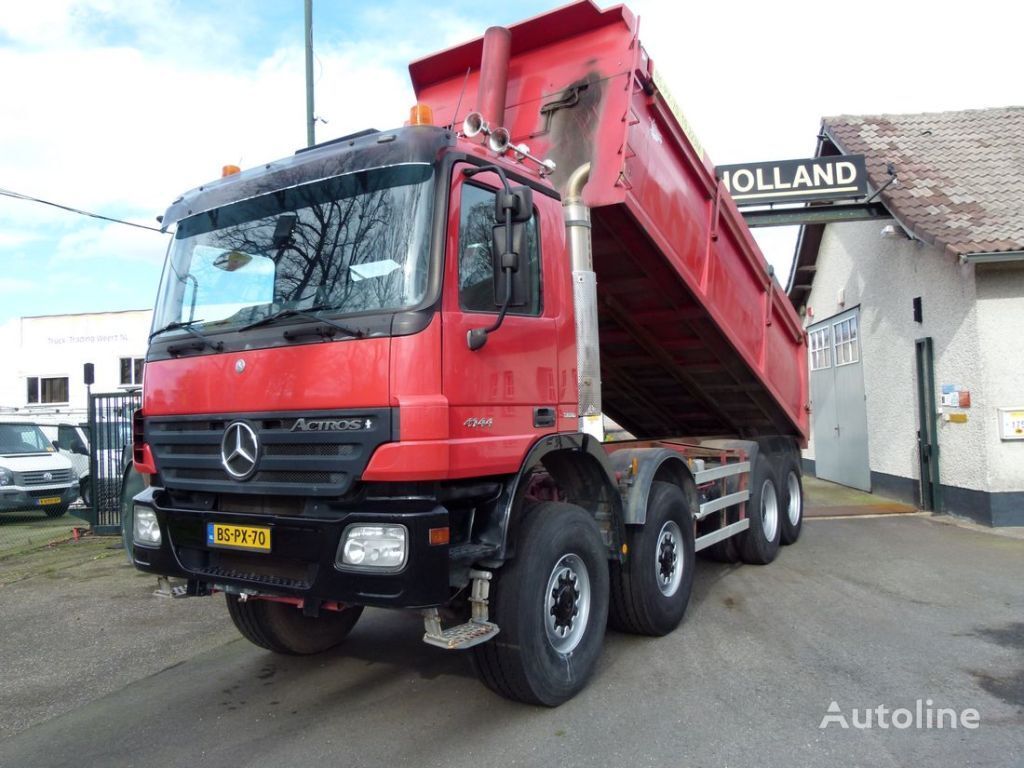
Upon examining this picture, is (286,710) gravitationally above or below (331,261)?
below

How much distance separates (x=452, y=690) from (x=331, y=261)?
250 cm

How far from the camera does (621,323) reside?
6312 millimetres

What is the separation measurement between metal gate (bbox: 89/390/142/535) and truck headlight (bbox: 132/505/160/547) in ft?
18.6

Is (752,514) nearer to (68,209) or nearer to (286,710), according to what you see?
(286,710)

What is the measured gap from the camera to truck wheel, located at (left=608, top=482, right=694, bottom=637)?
4902 millimetres

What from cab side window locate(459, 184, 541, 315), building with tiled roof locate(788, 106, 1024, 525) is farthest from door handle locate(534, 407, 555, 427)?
building with tiled roof locate(788, 106, 1024, 525)

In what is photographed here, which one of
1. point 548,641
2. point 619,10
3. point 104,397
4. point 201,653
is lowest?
point 201,653

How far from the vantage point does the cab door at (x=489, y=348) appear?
3527 mm

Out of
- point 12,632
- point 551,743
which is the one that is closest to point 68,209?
point 12,632

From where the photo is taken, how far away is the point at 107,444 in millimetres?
9328

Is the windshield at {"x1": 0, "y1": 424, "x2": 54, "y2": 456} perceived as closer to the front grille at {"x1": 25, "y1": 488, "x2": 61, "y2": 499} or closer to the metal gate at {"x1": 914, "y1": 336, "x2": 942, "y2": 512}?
the front grille at {"x1": 25, "y1": 488, "x2": 61, "y2": 499}

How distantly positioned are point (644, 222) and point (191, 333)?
2.88m

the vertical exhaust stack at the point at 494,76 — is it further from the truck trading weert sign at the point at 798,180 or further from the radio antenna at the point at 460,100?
the truck trading weert sign at the point at 798,180

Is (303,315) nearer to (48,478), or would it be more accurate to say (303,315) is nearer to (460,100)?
(460,100)
